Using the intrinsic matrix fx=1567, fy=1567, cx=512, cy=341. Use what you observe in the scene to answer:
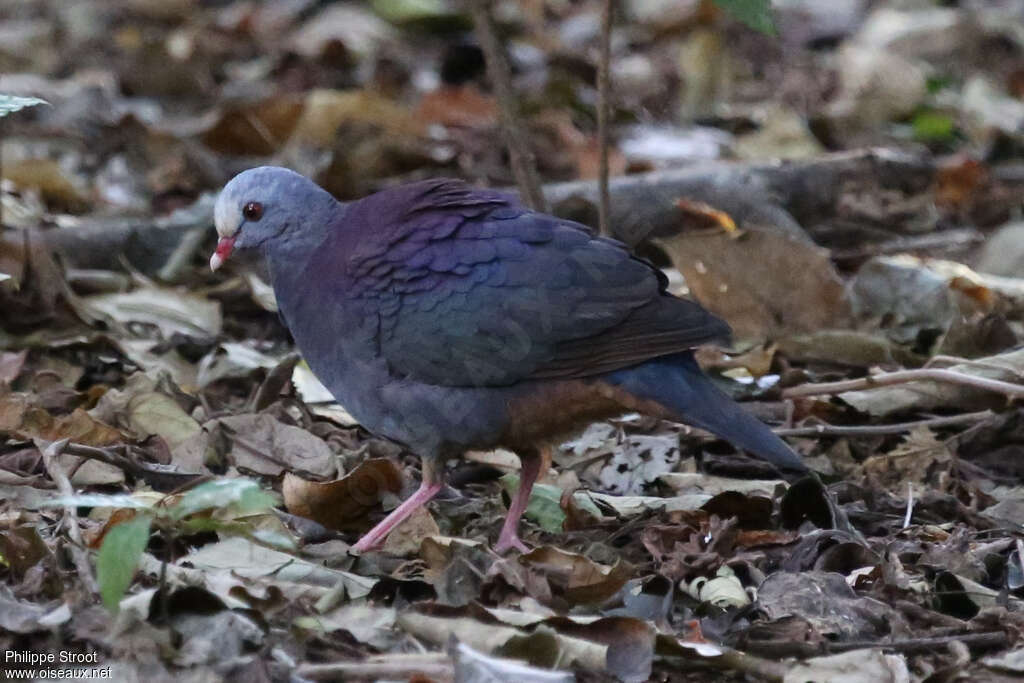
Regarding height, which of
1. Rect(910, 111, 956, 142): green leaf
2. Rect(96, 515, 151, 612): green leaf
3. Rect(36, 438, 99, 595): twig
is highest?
Rect(96, 515, 151, 612): green leaf

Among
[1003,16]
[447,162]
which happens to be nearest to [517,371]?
[447,162]

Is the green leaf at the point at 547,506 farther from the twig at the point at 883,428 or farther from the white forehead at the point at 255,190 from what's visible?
the white forehead at the point at 255,190

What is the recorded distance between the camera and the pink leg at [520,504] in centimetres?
390

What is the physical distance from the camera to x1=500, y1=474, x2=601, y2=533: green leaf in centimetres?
421

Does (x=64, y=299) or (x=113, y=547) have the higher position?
(x=113, y=547)

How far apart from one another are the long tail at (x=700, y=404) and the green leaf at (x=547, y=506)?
1.36 ft

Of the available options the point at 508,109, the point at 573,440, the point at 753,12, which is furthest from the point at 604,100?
the point at 573,440

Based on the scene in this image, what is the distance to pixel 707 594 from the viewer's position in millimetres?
3672

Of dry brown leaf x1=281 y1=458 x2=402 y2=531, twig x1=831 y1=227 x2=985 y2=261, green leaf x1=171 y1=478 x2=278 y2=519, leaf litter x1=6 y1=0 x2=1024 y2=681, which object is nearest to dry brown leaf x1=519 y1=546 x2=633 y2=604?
leaf litter x1=6 y1=0 x2=1024 y2=681

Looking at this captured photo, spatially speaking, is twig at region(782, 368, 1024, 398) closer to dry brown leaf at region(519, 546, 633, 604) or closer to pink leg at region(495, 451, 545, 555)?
pink leg at region(495, 451, 545, 555)

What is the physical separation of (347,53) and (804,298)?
4323mm

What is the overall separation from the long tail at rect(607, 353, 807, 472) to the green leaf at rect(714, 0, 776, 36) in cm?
119

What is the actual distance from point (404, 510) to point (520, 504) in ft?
1.00

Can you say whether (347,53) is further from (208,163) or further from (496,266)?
(496,266)
